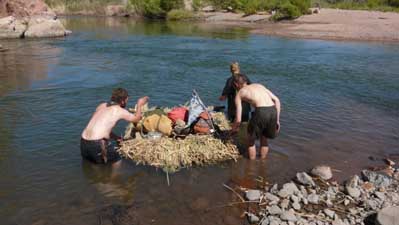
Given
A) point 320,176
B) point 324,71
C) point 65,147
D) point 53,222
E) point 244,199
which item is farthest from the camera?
point 324,71

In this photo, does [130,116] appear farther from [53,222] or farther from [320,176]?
[320,176]

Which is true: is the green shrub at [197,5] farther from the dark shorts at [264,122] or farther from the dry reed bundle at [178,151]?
the dark shorts at [264,122]

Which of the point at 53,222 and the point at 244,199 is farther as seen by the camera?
the point at 244,199

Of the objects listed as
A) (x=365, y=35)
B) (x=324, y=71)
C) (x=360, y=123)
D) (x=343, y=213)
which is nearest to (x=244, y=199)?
(x=343, y=213)

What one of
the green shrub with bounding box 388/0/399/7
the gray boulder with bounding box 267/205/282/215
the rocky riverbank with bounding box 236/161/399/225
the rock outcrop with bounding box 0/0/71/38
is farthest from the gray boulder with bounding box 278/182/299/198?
the green shrub with bounding box 388/0/399/7

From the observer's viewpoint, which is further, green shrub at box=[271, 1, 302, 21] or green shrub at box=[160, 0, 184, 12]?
green shrub at box=[160, 0, 184, 12]

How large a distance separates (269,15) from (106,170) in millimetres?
51512

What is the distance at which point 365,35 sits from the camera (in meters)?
33.8

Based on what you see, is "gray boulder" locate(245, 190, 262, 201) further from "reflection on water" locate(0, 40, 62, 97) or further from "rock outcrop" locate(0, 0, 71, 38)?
"rock outcrop" locate(0, 0, 71, 38)

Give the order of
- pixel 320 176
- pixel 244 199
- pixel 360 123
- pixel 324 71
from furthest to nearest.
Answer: pixel 324 71, pixel 360 123, pixel 320 176, pixel 244 199

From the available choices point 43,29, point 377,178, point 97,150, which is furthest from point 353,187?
point 43,29

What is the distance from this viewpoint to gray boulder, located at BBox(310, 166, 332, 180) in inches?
305

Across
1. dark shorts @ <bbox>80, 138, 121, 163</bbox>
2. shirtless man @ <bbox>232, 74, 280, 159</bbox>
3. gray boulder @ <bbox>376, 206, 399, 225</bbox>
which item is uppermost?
shirtless man @ <bbox>232, 74, 280, 159</bbox>

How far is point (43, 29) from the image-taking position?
35594 millimetres
